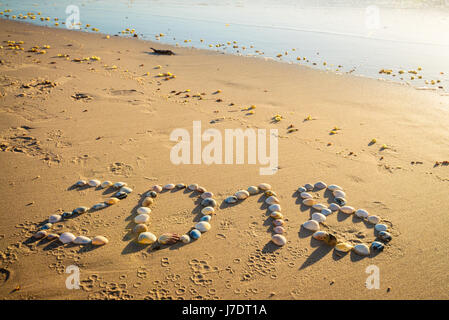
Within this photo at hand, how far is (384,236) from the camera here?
3287mm

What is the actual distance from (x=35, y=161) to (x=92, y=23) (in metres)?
12.2

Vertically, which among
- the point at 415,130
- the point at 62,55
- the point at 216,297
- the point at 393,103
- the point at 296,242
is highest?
the point at 62,55

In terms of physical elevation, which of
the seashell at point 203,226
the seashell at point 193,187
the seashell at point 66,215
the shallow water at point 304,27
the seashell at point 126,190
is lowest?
the seashell at point 203,226

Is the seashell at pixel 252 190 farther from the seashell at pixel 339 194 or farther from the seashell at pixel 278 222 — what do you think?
the seashell at pixel 339 194

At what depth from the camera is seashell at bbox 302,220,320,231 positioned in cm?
344

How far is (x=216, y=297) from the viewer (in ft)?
8.85

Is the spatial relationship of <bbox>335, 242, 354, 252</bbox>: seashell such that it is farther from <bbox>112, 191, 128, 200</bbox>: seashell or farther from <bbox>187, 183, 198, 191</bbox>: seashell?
<bbox>112, 191, 128, 200</bbox>: seashell

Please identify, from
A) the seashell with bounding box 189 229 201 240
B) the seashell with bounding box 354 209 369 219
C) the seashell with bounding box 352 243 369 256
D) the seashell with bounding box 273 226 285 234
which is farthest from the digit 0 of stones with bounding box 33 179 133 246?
the seashell with bounding box 354 209 369 219

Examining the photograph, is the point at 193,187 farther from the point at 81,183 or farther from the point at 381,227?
the point at 381,227

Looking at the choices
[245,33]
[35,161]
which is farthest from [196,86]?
[245,33]

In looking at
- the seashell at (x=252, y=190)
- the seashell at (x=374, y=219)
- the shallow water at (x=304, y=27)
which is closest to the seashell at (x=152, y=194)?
the seashell at (x=252, y=190)

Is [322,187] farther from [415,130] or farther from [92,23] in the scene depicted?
[92,23]

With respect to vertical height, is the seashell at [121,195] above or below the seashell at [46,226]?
above

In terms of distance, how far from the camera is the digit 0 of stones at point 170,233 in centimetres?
323
